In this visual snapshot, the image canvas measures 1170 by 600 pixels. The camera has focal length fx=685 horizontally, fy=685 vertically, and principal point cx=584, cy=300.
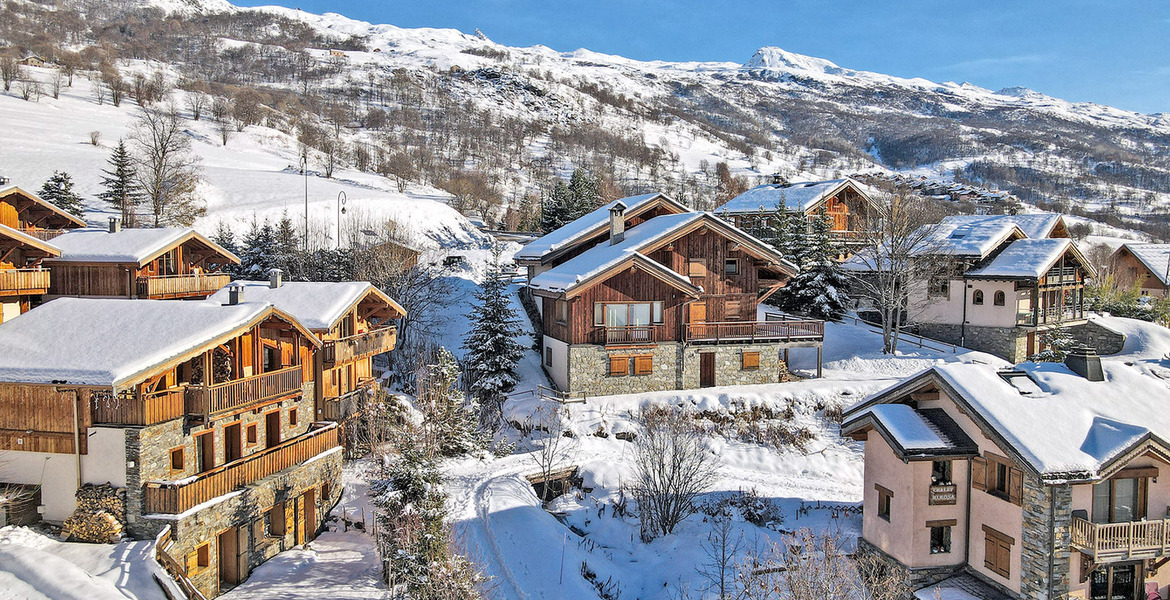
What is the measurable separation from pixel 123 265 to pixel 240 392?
1397 cm

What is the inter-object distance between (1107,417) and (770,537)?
10.0 m

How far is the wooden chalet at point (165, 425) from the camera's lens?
16828 mm

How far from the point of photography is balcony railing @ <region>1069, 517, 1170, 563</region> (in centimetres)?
1516

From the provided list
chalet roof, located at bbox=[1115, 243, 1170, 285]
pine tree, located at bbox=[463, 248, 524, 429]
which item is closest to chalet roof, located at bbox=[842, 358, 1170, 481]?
pine tree, located at bbox=[463, 248, 524, 429]

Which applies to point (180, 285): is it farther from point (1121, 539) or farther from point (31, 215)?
point (1121, 539)

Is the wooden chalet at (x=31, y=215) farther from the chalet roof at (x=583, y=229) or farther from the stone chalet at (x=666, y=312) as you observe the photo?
the stone chalet at (x=666, y=312)

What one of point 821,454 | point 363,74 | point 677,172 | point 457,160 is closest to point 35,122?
point 457,160

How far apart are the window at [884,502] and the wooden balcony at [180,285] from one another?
29.1 metres

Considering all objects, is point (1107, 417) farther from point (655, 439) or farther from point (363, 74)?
point (363, 74)

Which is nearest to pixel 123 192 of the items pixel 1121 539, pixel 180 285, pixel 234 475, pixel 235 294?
pixel 180 285

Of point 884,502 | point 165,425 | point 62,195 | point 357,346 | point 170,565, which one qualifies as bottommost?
point 170,565

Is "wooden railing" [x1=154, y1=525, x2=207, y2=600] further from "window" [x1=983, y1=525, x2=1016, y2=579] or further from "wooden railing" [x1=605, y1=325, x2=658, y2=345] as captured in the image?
"window" [x1=983, y1=525, x2=1016, y2=579]

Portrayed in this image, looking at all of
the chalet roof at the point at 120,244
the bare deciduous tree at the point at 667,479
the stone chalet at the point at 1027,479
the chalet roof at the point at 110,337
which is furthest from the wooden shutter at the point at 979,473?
the chalet roof at the point at 120,244

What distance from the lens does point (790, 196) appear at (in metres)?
51.8
